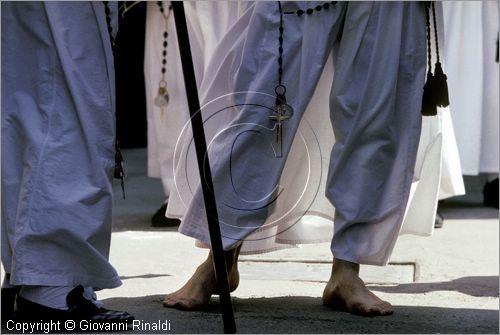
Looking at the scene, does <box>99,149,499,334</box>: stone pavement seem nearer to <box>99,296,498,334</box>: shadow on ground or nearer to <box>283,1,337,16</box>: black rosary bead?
<box>99,296,498,334</box>: shadow on ground

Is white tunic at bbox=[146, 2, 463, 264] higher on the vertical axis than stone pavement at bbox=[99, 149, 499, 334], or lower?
higher

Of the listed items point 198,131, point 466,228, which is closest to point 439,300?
point 198,131

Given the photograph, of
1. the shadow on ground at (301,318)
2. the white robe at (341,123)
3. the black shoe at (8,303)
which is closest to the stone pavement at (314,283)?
the shadow on ground at (301,318)

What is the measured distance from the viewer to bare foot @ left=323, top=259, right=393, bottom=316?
351 cm

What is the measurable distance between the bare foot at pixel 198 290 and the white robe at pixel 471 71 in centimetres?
274

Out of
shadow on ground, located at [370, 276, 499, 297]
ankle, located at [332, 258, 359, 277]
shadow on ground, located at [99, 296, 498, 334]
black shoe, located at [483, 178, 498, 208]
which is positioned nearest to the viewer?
shadow on ground, located at [99, 296, 498, 334]

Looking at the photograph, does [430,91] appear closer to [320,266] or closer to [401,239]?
[320,266]

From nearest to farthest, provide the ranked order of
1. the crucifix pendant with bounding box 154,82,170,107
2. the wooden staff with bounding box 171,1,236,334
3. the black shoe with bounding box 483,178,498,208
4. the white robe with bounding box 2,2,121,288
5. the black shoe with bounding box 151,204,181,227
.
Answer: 1. the wooden staff with bounding box 171,1,236,334
2. the white robe with bounding box 2,2,121,288
3. the black shoe with bounding box 151,204,181,227
4. the crucifix pendant with bounding box 154,82,170,107
5. the black shoe with bounding box 483,178,498,208

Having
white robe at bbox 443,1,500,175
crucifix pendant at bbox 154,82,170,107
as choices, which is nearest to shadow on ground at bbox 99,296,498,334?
crucifix pendant at bbox 154,82,170,107

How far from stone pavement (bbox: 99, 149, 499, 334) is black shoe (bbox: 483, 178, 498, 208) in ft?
0.89

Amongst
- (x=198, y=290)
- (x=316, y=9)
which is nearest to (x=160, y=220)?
(x=198, y=290)

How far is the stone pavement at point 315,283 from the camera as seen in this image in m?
3.38

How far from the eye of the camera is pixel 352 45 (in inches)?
141

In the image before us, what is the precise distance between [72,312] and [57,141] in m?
0.44
